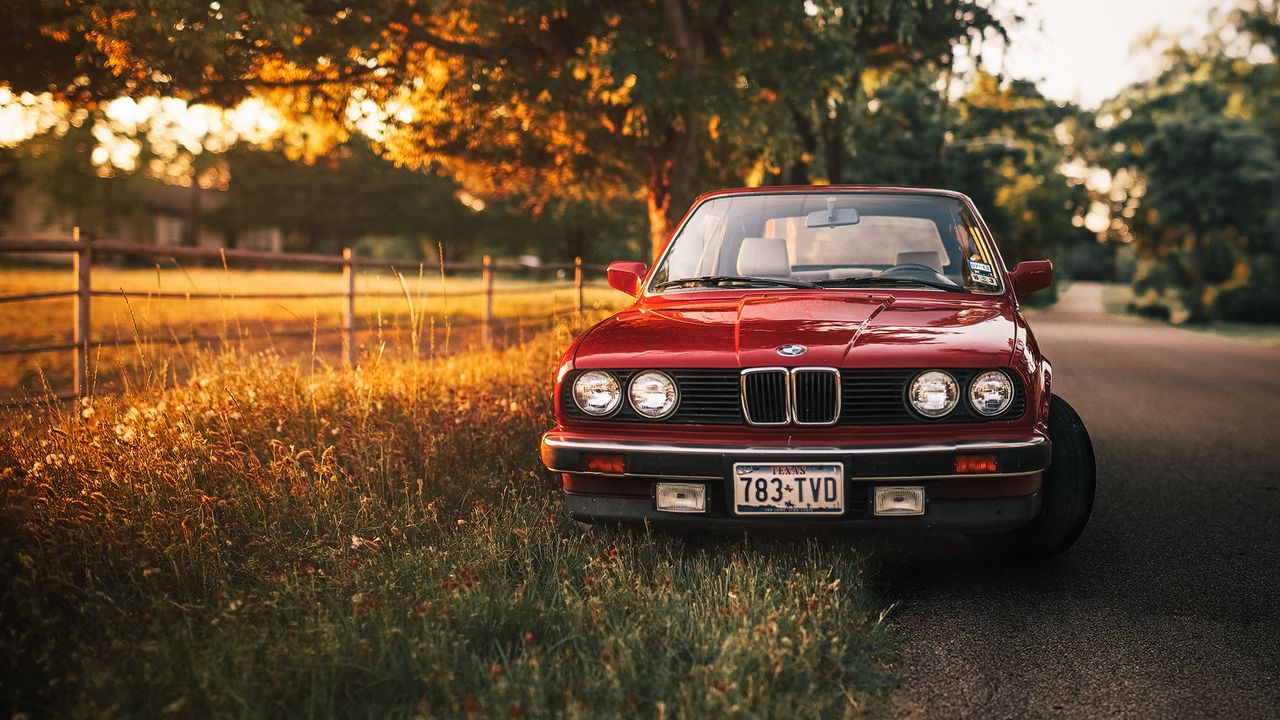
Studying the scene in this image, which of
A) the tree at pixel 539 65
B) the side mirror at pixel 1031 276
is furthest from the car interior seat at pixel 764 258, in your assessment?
the tree at pixel 539 65

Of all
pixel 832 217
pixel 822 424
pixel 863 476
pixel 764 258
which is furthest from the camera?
pixel 832 217

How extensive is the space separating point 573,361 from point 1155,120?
1683 inches

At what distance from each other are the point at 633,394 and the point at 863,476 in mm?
899

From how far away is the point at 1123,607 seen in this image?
13.4 feet

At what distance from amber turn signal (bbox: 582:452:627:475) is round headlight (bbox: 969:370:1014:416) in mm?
1278

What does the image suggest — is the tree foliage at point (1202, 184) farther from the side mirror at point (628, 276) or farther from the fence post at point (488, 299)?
the side mirror at point (628, 276)

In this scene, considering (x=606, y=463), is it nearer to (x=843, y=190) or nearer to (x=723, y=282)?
(x=723, y=282)

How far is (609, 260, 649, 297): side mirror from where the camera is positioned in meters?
5.72

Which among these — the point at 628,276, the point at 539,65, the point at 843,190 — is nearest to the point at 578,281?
the point at 539,65

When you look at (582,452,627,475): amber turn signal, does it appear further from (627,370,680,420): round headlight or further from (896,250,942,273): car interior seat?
(896,250,942,273): car interior seat

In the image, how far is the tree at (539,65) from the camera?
30.3ft

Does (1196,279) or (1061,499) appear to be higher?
(1196,279)

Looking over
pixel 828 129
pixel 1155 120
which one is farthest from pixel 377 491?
pixel 1155 120

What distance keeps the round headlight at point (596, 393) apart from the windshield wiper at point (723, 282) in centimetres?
115
